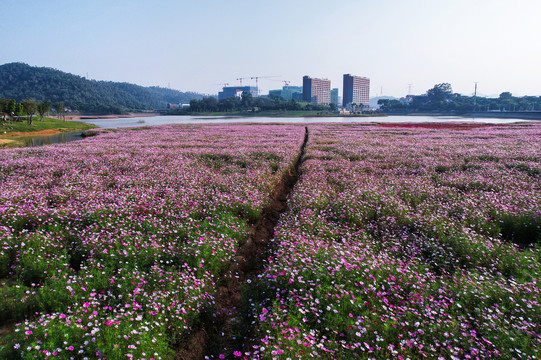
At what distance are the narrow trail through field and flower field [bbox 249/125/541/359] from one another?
0.45m

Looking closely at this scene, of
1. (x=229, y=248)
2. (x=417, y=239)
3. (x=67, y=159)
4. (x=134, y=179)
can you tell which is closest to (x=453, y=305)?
(x=417, y=239)

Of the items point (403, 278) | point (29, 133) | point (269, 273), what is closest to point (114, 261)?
point (269, 273)

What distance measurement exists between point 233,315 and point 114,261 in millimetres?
2966

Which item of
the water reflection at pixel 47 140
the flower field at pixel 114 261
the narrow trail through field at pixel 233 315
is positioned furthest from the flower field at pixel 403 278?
the water reflection at pixel 47 140

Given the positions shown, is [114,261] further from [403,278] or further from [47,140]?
[47,140]

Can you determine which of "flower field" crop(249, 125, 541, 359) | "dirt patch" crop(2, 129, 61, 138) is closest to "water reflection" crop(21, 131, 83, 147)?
"dirt patch" crop(2, 129, 61, 138)

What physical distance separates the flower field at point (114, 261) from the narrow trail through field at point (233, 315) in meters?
0.22

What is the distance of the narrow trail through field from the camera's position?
5004 mm

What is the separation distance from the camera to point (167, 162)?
773 inches

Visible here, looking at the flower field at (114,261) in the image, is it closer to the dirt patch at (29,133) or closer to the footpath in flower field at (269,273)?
the footpath in flower field at (269,273)

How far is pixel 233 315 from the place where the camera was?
597 centimetres

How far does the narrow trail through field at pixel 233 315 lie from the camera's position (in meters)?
5.00

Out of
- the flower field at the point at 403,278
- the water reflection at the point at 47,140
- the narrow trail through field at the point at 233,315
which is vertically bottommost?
the narrow trail through field at the point at 233,315

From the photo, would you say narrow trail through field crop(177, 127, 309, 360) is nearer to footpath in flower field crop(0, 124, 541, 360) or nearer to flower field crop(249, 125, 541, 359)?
footpath in flower field crop(0, 124, 541, 360)
